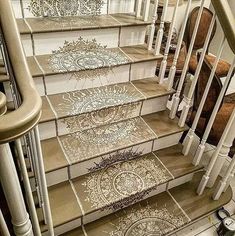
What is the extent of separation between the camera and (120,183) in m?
1.72

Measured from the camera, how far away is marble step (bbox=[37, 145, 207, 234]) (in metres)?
1.53

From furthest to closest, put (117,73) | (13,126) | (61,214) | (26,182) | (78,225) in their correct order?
1. (117,73)
2. (78,225)
3. (61,214)
4. (26,182)
5. (13,126)

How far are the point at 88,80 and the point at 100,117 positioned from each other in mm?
298

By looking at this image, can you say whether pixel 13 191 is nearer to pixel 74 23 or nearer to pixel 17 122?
pixel 17 122

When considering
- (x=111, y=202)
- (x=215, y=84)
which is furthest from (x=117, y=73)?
(x=111, y=202)

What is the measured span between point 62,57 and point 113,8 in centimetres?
70

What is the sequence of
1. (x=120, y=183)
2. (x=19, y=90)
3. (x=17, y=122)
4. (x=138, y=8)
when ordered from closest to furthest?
(x=17, y=122)
(x=19, y=90)
(x=120, y=183)
(x=138, y=8)

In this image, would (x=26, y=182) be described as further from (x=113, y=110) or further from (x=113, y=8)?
(x=113, y=8)

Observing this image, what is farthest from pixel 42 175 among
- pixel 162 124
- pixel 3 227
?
pixel 162 124

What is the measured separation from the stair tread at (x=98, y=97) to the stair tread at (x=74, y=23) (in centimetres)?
46

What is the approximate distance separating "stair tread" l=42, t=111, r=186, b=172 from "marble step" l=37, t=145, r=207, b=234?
171 millimetres

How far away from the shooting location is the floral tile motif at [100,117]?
172cm

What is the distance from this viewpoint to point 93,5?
2039mm

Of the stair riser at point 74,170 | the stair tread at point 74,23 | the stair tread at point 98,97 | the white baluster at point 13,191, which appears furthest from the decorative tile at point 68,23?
the white baluster at point 13,191
